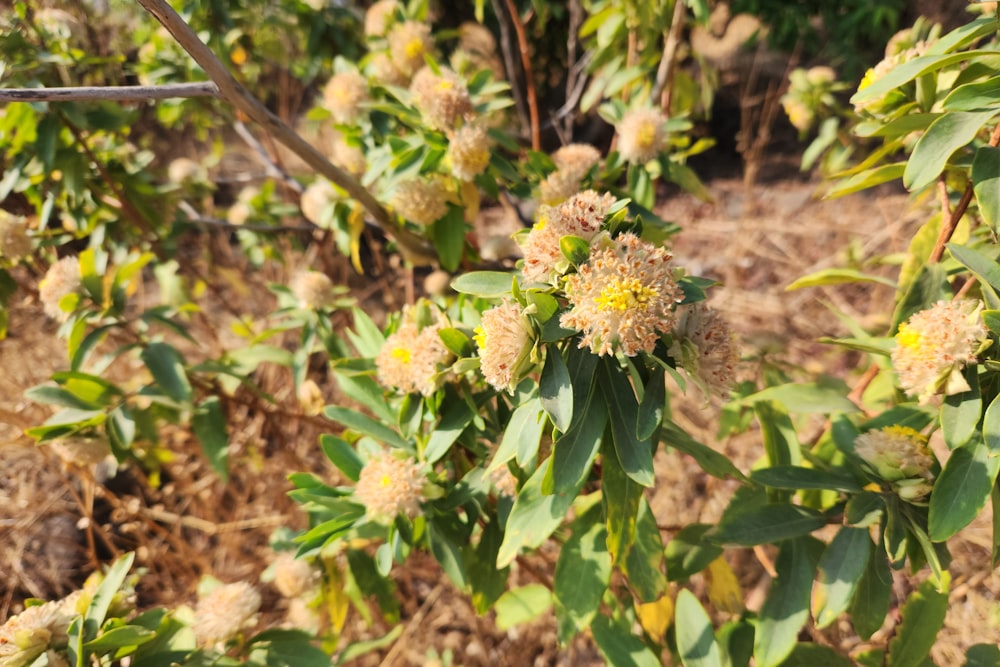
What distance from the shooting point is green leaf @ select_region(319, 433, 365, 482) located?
1.14 metres

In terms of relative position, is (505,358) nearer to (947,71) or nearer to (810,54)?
(947,71)

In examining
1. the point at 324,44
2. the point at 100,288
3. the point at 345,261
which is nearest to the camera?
the point at 100,288

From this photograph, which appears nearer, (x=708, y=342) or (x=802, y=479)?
(x=708, y=342)

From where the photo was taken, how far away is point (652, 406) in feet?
2.50

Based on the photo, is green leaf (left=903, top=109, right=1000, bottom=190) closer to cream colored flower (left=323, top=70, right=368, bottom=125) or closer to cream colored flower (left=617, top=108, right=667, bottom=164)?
cream colored flower (left=617, top=108, right=667, bottom=164)

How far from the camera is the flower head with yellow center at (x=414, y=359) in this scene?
94 centimetres

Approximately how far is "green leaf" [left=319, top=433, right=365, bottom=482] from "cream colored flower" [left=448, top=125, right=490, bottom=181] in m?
0.65

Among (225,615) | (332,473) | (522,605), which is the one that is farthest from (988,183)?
(332,473)

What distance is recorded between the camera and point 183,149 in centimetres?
415

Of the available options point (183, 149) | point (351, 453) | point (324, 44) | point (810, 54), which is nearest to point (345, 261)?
point (324, 44)

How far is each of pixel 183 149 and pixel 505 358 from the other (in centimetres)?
435

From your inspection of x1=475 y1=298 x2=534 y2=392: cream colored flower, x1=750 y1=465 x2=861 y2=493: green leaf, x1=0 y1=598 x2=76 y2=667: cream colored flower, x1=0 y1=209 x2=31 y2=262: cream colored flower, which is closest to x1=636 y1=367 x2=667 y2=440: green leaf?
x1=475 y1=298 x2=534 y2=392: cream colored flower

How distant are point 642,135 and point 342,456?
1.07 meters

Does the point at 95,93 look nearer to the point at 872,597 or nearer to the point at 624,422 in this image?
the point at 624,422
